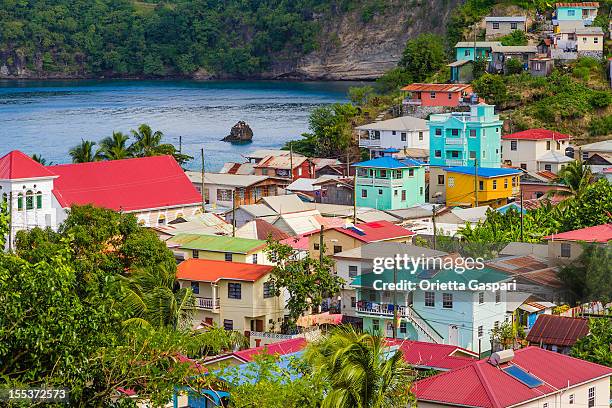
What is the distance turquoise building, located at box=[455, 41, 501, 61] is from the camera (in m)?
57.5

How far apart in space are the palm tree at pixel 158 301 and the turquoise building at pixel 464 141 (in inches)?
860

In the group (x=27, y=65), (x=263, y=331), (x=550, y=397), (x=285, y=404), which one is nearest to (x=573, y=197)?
(x=263, y=331)

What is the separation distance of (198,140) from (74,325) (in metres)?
59.6

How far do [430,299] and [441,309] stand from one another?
0.99 ft

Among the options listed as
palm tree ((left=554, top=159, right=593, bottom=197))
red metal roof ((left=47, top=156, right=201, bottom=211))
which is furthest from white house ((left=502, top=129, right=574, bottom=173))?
red metal roof ((left=47, top=156, right=201, bottom=211))

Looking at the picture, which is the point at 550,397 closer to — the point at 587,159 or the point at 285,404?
the point at 285,404

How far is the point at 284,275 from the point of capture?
84.4ft

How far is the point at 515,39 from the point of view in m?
58.6

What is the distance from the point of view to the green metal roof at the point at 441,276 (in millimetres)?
24547

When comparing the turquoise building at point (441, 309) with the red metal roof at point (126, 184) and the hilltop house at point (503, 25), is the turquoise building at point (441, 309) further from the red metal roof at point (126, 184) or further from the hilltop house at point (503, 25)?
the hilltop house at point (503, 25)

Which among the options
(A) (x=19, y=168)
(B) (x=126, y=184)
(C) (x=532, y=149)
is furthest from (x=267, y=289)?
(C) (x=532, y=149)

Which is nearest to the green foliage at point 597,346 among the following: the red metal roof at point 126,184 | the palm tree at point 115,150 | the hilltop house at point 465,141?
the red metal roof at point 126,184

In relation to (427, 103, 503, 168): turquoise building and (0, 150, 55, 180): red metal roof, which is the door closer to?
(0, 150, 55, 180): red metal roof

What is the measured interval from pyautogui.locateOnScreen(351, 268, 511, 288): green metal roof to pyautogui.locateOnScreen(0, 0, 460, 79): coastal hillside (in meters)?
88.3
